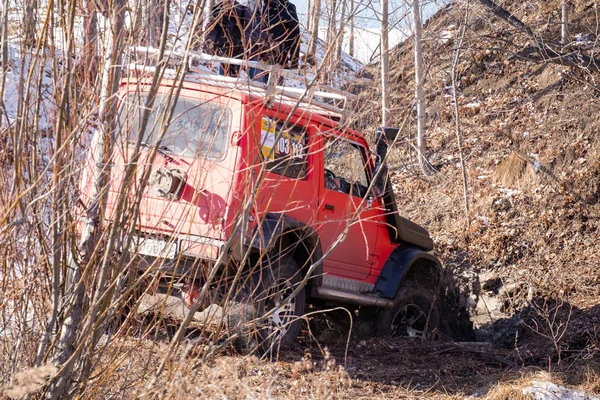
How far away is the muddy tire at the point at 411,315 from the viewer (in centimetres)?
745

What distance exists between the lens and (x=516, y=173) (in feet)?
41.7

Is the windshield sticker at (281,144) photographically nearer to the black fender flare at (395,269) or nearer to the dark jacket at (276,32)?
the dark jacket at (276,32)

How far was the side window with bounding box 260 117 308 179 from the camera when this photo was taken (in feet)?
11.3

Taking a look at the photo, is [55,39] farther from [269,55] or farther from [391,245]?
[391,245]

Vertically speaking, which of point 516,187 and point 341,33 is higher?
point 341,33

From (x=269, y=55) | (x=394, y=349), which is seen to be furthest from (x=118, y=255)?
(x=394, y=349)

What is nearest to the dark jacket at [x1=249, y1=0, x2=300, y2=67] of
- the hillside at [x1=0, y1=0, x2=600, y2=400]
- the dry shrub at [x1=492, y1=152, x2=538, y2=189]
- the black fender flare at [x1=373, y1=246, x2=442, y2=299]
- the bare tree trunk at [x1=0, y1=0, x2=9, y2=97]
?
the hillside at [x1=0, y1=0, x2=600, y2=400]

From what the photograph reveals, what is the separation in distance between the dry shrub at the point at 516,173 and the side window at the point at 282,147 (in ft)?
22.7

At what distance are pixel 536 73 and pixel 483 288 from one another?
7659 mm

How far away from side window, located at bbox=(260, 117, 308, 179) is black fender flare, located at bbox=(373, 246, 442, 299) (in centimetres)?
166

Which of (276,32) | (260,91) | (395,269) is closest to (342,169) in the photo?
(395,269)

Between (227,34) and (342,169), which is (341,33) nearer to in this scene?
(227,34)

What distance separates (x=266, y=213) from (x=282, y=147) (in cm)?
87

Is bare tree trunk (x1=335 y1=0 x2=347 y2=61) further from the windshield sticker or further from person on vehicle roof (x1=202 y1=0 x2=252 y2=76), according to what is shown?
person on vehicle roof (x1=202 y1=0 x2=252 y2=76)
